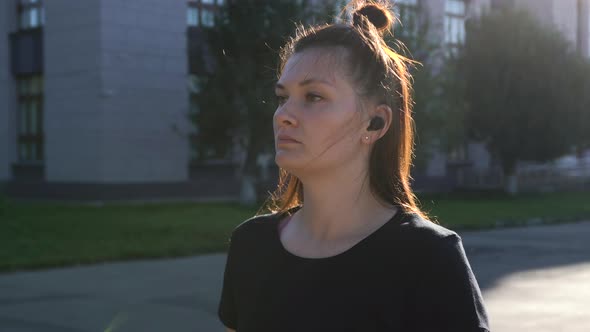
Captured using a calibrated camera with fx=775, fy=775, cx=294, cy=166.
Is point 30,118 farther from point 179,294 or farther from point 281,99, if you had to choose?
point 281,99

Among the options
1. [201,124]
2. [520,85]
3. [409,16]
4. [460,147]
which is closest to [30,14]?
[201,124]

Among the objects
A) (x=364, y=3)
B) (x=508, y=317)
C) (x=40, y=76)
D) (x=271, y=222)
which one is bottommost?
(x=508, y=317)

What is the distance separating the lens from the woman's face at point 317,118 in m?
1.86

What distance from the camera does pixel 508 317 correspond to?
7367mm

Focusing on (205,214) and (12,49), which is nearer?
(205,214)

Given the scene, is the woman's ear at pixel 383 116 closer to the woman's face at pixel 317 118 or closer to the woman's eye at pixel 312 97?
the woman's face at pixel 317 118

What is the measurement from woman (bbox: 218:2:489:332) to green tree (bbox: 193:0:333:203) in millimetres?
17776

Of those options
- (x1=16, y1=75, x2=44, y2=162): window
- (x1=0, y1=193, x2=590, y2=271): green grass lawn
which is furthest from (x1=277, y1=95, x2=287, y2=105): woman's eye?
(x1=16, y1=75, x2=44, y2=162): window

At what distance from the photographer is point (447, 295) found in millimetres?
1651

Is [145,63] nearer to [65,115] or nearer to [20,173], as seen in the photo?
[65,115]

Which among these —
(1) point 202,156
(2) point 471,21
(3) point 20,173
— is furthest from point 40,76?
(2) point 471,21

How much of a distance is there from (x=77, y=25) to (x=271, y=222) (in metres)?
23.0

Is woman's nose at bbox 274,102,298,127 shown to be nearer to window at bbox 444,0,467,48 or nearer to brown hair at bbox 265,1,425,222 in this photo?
brown hair at bbox 265,1,425,222

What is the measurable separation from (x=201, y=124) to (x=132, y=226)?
708cm
